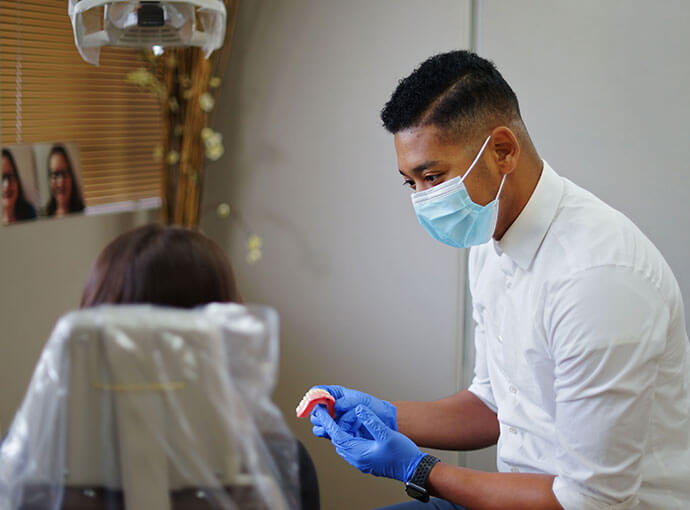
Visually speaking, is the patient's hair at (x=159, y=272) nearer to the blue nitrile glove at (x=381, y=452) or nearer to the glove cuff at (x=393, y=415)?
the blue nitrile glove at (x=381, y=452)

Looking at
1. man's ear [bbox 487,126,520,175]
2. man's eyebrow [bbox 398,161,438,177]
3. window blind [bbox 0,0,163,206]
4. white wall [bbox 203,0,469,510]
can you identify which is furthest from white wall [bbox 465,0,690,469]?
window blind [bbox 0,0,163,206]

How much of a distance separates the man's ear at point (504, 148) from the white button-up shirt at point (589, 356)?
0.28 feet

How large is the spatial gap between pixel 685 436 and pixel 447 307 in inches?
35.4

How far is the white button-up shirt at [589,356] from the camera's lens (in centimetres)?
126

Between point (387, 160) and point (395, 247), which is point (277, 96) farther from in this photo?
point (395, 247)

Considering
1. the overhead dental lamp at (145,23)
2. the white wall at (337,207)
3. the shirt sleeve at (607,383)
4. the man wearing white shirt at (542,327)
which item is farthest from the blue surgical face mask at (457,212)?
the white wall at (337,207)

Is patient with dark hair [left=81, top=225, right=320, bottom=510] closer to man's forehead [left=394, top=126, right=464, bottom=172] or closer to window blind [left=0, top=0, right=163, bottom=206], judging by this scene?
man's forehead [left=394, top=126, right=464, bottom=172]

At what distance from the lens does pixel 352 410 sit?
1.58 meters

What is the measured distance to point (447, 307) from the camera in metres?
2.20

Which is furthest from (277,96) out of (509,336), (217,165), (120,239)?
(120,239)

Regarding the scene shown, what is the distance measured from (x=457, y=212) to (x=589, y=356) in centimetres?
37

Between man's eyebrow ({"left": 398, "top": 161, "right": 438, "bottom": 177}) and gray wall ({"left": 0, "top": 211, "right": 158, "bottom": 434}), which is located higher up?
man's eyebrow ({"left": 398, "top": 161, "right": 438, "bottom": 177})

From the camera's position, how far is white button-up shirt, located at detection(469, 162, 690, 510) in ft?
4.14

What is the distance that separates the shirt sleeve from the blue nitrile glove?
0.97ft
